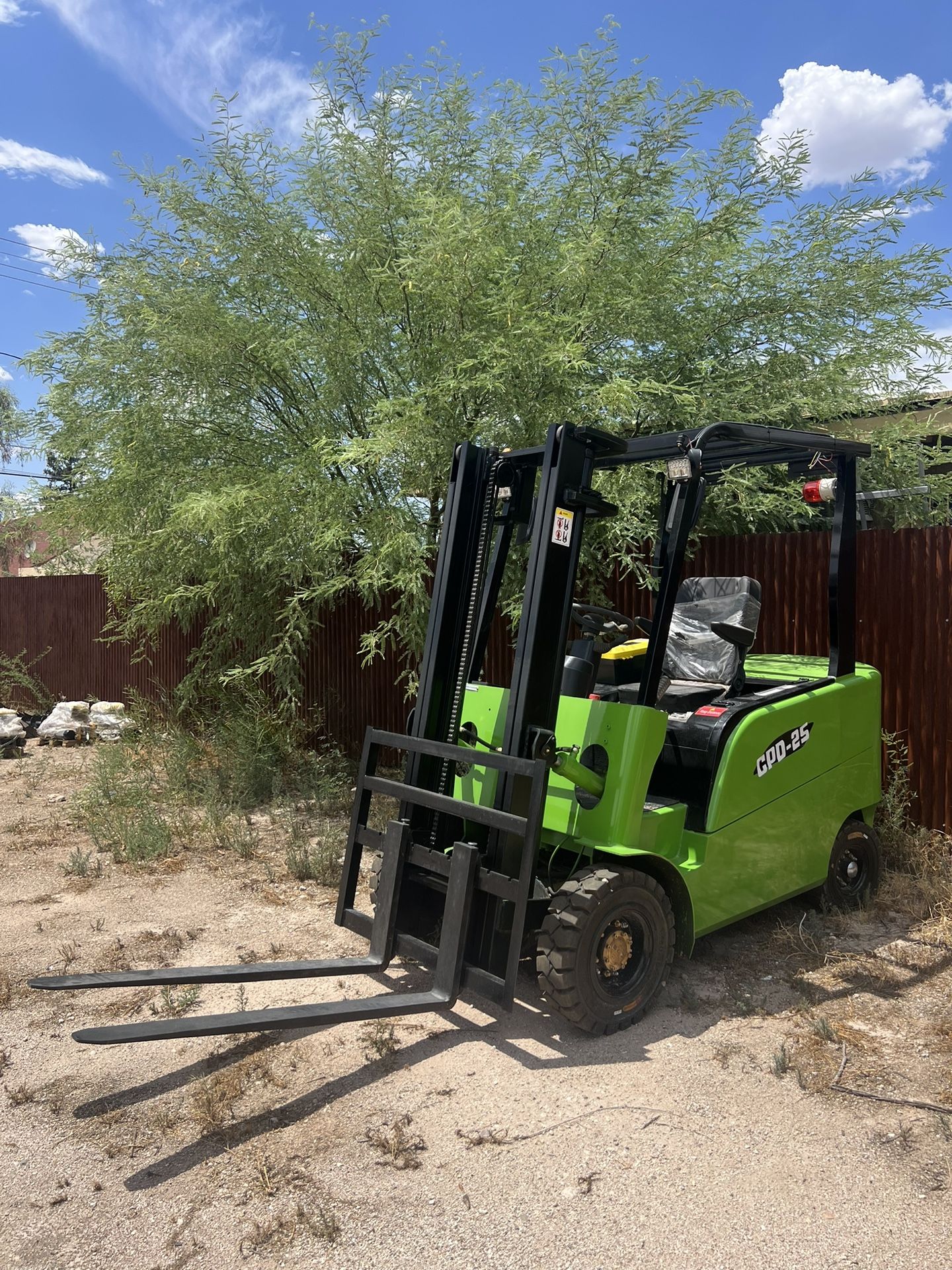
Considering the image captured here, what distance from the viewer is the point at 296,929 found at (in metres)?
5.08

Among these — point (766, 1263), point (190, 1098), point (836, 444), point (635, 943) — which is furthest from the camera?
point (836, 444)

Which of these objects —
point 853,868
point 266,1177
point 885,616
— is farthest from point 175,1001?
point 885,616

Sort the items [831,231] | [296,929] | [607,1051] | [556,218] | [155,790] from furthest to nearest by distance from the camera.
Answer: [155,790]
[831,231]
[556,218]
[296,929]
[607,1051]

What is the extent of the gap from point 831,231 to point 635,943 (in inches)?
242

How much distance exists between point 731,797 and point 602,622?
1.11m

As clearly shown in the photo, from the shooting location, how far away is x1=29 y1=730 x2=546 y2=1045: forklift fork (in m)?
3.34

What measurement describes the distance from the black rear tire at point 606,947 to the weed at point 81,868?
11.6ft

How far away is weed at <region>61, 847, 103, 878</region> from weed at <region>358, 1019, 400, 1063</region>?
9.41 feet

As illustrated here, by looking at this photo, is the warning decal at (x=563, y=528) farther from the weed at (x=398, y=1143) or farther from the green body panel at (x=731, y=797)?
the weed at (x=398, y=1143)

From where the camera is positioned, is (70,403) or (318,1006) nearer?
(318,1006)

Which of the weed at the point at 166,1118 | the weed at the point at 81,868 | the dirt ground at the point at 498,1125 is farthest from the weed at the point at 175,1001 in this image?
the weed at the point at 81,868

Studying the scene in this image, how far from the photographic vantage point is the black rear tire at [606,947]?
12.1 ft

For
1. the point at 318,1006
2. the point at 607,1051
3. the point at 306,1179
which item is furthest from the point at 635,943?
the point at 306,1179

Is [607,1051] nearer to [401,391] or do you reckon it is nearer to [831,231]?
[401,391]
